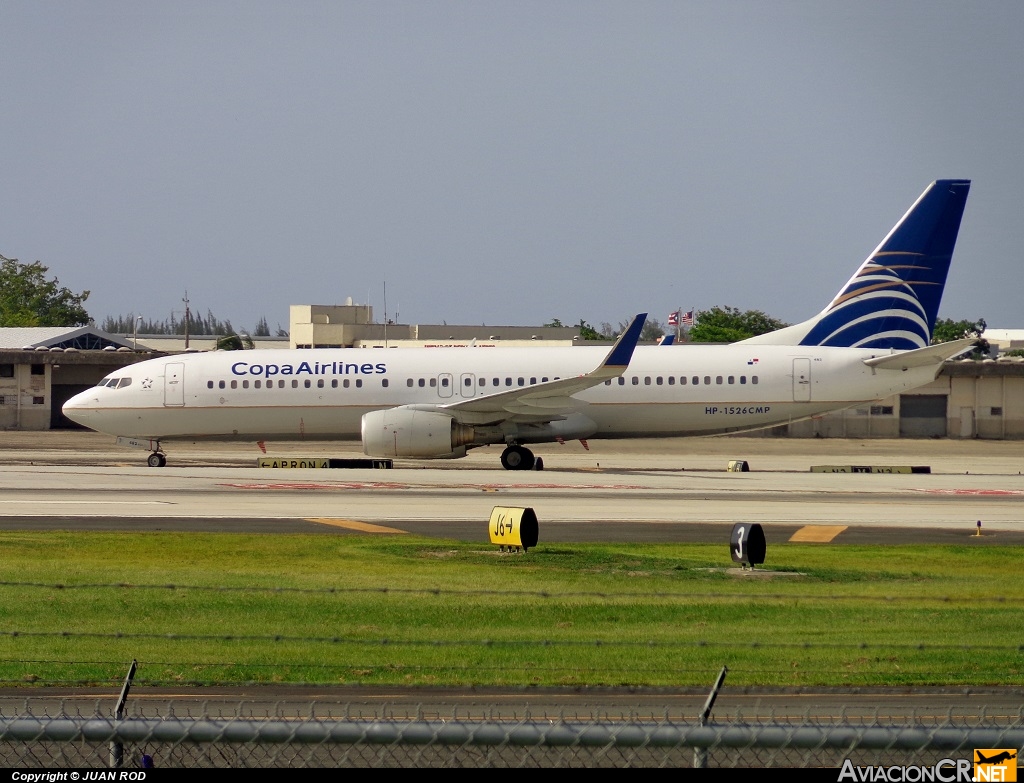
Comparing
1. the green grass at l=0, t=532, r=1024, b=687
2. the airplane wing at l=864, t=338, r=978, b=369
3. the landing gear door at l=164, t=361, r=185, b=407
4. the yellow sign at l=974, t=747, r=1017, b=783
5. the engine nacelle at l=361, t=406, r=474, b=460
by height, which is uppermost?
the airplane wing at l=864, t=338, r=978, b=369

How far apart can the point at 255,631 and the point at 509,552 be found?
7.29 m

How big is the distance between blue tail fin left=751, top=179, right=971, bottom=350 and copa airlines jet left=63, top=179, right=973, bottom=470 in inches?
1.6

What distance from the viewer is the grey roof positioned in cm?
8638

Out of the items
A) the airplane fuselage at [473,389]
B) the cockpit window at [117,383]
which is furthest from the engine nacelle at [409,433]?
the cockpit window at [117,383]

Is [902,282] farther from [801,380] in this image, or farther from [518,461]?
[518,461]

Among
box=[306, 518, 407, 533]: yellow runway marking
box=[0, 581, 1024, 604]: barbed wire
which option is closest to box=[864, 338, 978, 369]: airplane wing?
box=[306, 518, 407, 533]: yellow runway marking

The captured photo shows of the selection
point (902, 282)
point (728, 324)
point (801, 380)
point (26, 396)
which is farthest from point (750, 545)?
point (728, 324)

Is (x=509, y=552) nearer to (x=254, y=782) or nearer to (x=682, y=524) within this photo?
(x=682, y=524)

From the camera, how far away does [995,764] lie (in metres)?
6.37

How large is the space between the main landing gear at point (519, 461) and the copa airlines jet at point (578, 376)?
0.09 m

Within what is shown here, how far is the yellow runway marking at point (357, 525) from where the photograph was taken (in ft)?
78.1

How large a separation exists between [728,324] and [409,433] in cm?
9379

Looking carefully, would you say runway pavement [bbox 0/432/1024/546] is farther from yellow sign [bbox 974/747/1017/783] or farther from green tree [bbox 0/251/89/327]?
green tree [bbox 0/251/89/327]

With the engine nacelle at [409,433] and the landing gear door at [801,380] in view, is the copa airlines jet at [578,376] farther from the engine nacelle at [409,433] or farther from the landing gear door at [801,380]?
the engine nacelle at [409,433]
